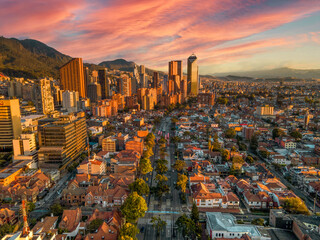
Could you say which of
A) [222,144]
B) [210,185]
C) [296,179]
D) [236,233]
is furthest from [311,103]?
[236,233]

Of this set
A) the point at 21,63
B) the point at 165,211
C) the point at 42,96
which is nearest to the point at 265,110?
the point at 165,211

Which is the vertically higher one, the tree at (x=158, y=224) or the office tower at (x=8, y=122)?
the office tower at (x=8, y=122)

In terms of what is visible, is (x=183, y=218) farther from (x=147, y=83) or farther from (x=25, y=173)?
(x=147, y=83)

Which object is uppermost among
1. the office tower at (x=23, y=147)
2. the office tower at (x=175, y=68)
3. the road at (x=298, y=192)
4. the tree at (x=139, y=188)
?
the office tower at (x=175, y=68)

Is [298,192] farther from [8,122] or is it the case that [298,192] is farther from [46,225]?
[8,122]

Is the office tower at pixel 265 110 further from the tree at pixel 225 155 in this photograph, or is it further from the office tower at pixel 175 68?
the office tower at pixel 175 68

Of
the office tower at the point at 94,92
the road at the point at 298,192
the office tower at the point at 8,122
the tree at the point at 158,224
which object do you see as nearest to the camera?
the tree at the point at 158,224

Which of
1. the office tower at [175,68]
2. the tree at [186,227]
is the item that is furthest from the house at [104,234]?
the office tower at [175,68]

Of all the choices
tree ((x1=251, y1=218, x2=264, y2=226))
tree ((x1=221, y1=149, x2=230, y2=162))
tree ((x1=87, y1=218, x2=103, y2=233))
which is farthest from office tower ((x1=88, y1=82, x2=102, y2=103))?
tree ((x1=251, y1=218, x2=264, y2=226))
